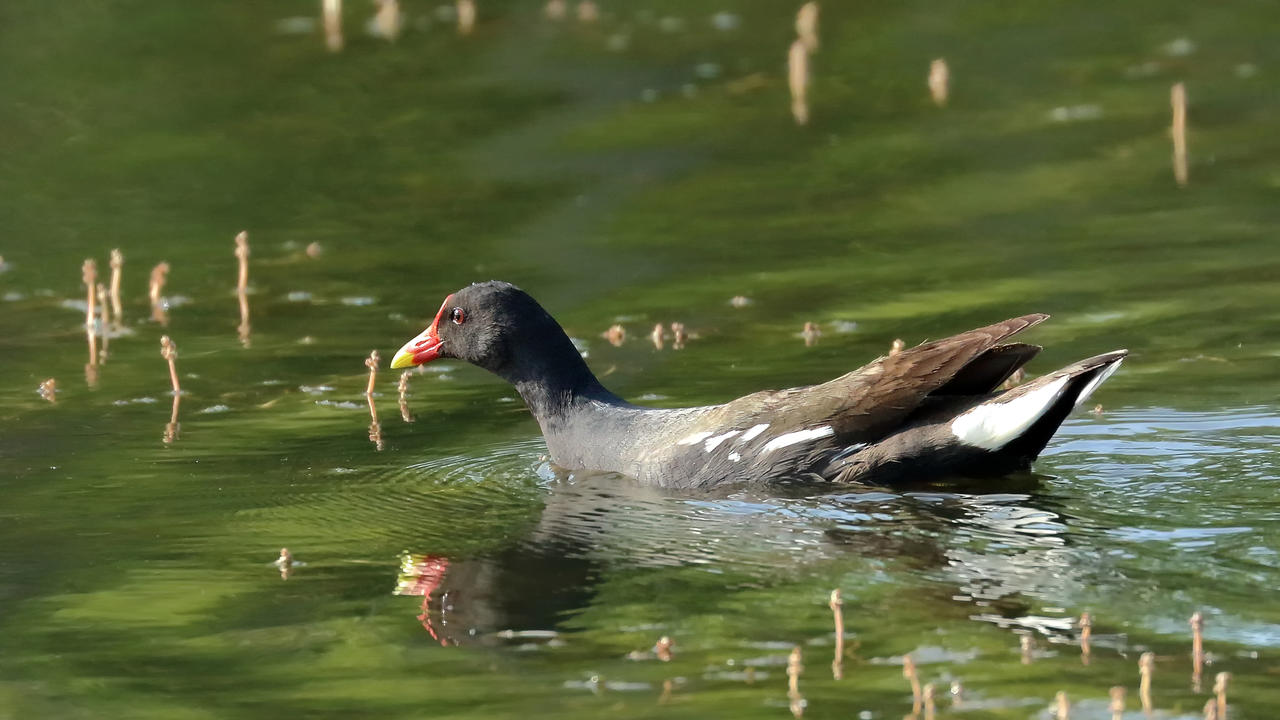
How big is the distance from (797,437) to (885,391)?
0.37m

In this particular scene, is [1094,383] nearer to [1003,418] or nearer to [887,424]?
[1003,418]

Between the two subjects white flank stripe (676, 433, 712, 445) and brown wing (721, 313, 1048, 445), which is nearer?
brown wing (721, 313, 1048, 445)

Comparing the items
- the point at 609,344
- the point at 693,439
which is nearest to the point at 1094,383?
the point at 693,439

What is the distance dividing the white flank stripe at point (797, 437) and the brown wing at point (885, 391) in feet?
0.08

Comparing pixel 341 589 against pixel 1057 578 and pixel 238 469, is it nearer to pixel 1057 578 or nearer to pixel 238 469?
pixel 238 469

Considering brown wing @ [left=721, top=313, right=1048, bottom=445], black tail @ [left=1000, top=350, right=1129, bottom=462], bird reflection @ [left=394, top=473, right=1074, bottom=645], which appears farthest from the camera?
brown wing @ [left=721, top=313, right=1048, bottom=445]

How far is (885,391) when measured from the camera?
7.47 m

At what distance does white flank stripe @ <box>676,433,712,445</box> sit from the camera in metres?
7.64

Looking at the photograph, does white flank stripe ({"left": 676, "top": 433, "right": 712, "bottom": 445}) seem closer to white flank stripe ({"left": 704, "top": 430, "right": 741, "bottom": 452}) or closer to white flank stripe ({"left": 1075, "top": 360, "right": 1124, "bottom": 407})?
white flank stripe ({"left": 704, "top": 430, "right": 741, "bottom": 452})

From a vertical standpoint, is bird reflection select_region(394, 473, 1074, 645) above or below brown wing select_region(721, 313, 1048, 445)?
below

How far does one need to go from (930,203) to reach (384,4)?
6.54 meters

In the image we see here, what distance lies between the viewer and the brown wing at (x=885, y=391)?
7.36 meters

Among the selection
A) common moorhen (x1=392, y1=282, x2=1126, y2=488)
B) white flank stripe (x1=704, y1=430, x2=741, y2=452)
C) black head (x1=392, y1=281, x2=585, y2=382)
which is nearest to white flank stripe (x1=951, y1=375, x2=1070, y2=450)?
common moorhen (x1=392, y1=282, x2=1126, y2=488)

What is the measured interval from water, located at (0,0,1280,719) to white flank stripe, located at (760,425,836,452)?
0.27 metres
